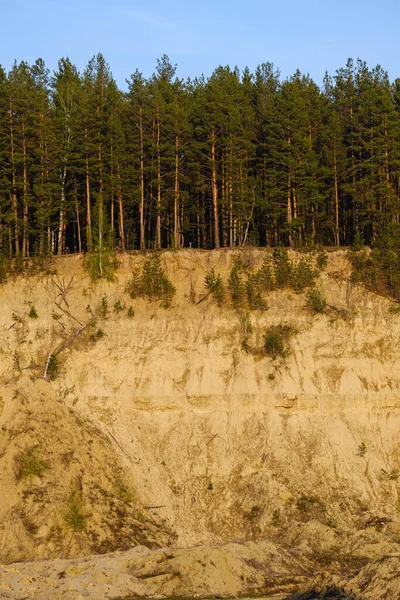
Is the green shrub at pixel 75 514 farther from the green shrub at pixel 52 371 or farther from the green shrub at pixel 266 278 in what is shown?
the green shrub at pixel 266 278

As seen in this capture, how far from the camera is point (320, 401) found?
44.0 m

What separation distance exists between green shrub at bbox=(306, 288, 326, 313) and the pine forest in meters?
4.93

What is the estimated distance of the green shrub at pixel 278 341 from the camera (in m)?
46.2

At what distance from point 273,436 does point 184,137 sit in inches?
879

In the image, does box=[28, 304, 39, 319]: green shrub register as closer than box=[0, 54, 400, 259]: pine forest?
Yes

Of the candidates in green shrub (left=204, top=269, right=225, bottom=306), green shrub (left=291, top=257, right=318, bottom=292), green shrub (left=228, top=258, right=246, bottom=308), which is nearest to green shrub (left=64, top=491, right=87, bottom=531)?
green shrub (left=204, top=269, right=225, bottom=306)

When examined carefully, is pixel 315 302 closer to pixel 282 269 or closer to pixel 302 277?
pixel 302 277

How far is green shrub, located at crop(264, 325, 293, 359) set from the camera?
46156 mm

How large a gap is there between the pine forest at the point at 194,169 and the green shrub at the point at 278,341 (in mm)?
7566

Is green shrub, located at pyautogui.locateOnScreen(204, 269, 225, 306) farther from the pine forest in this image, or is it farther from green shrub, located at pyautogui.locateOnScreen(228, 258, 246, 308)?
the pine forest

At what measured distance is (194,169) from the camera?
184ft

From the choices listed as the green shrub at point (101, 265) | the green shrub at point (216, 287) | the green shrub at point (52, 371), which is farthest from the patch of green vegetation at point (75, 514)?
the green shrub at point (101, 265)

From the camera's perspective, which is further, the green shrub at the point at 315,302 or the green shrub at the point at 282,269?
the green shrub at the point at 282,269

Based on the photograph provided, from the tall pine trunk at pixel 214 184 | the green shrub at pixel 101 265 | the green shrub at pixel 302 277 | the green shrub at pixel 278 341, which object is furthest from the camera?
the tall pine trunk at pixel 214 184
